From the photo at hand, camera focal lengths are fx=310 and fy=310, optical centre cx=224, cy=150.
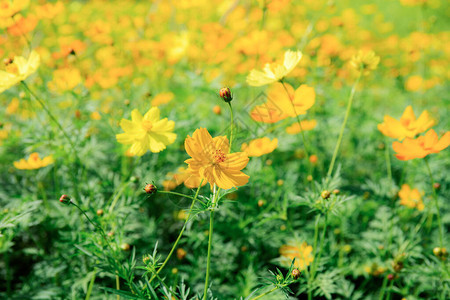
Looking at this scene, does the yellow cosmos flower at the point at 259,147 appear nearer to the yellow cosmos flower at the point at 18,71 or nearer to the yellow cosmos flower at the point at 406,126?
the yellow cosmos flower at the point at 406,126

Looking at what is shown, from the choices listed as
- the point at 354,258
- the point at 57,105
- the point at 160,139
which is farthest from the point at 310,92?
the point at 57,105

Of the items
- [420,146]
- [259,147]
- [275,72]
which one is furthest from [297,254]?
[275,72]

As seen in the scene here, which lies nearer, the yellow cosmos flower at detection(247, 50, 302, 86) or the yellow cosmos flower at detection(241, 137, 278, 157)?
the yellow cosmos flower at detection(247, 50, 302, 86)

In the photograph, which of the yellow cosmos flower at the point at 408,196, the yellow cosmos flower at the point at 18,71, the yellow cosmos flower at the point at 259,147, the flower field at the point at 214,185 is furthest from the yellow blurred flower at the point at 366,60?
the yellow cosmos flower at the point at 18,71

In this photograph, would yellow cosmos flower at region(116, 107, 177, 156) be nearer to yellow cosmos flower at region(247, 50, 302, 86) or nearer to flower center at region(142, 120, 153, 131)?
flower center at region(142, 120, 153, 131)

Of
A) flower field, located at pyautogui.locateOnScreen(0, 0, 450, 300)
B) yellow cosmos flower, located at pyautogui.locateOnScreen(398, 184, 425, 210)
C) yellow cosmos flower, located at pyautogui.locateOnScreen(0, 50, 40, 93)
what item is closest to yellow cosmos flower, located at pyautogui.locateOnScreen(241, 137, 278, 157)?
flower field, located at pyautogui.locateOnScreen(0, 0, 450, 300)
